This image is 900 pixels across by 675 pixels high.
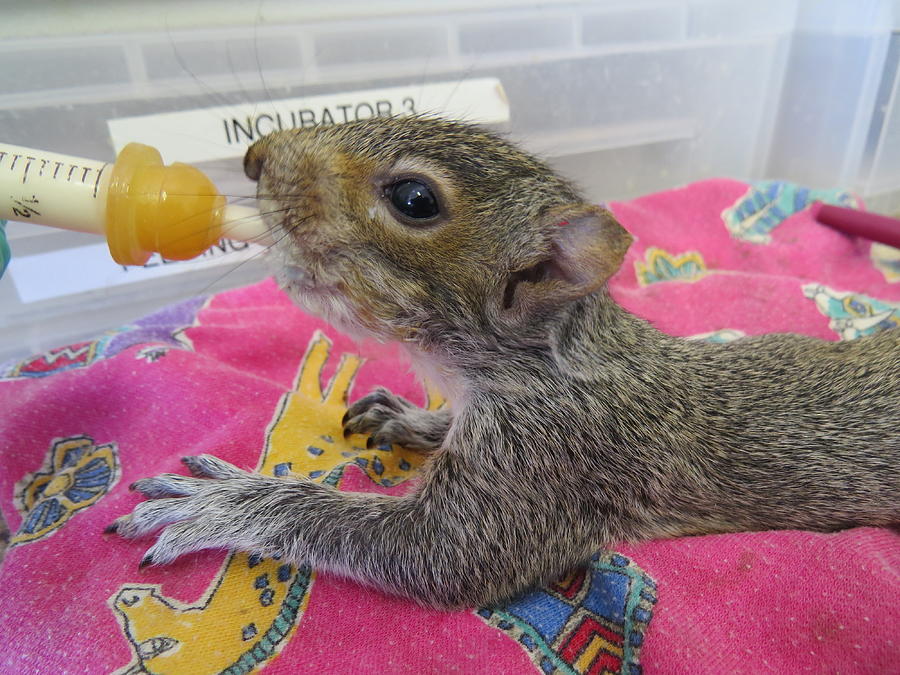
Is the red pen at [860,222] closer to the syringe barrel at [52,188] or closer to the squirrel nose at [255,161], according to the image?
the squirrel nose at [255,161]

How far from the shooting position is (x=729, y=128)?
3.95 metres

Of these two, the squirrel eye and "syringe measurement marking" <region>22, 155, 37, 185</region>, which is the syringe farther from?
the squirrel eye

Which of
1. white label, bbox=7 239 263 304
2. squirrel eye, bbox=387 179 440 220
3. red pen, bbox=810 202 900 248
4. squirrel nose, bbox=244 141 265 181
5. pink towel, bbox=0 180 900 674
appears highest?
squirrel nose, bbox=244 141 265 181

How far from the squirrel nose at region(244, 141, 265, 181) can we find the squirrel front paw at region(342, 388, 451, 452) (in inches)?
34.3

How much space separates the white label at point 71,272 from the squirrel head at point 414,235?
1292 mm

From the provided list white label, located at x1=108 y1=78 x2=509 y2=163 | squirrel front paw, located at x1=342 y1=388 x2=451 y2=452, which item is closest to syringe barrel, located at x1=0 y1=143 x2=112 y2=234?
squirrel front paw, located at x1=342 y1=388 x2=451 y2=452

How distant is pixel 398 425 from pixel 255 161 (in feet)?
3.10

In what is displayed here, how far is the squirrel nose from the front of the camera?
159cm

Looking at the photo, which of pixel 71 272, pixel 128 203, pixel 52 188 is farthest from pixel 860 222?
pixel 71 272

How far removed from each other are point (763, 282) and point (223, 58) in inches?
102

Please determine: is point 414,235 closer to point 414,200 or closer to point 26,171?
point 414,200

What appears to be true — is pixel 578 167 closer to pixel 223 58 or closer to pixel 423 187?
pixel 223 58

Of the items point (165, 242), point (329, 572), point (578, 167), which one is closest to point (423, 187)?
point (165, 242)

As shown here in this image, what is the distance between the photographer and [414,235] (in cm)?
146
